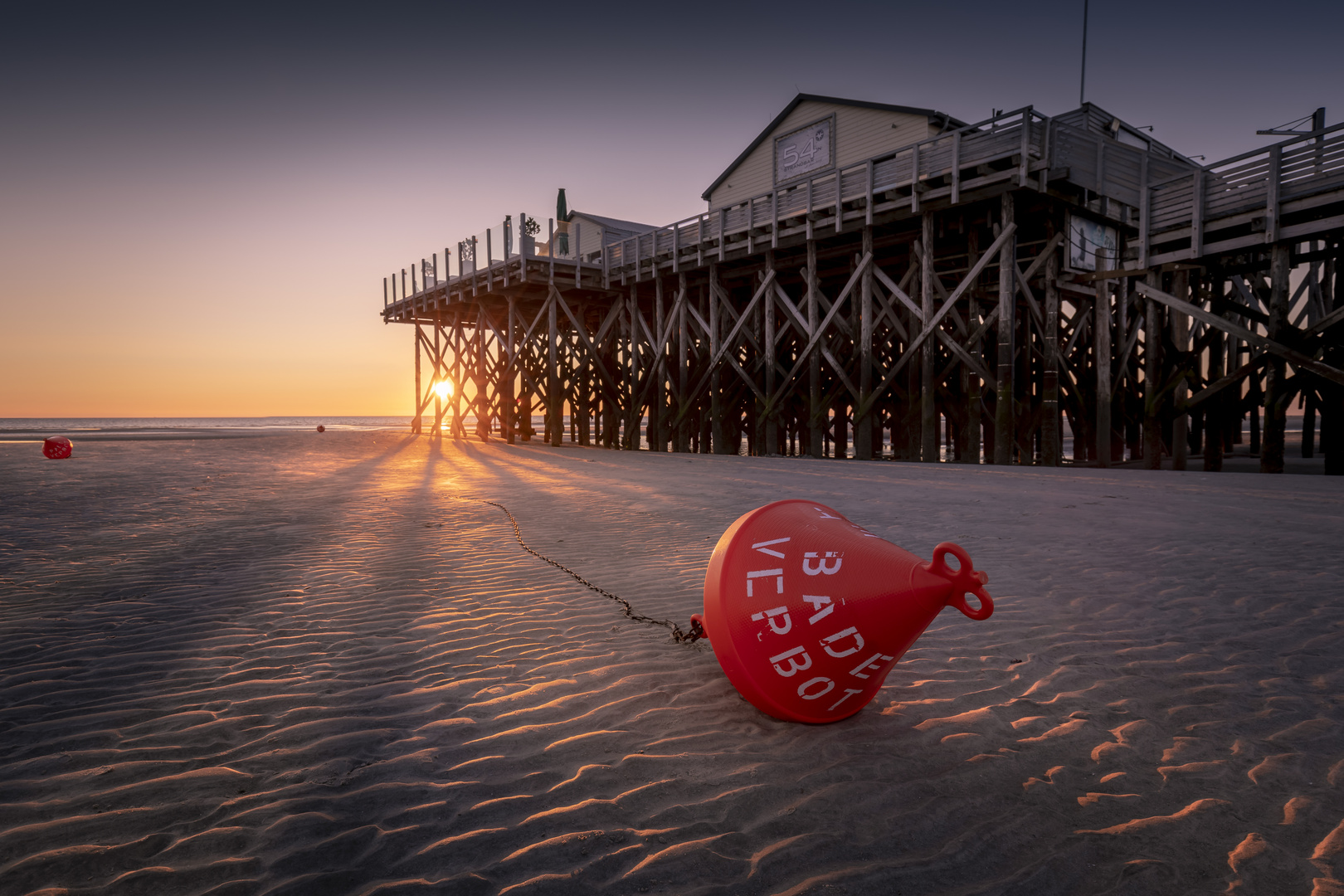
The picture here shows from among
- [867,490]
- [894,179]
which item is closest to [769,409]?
[894,179]

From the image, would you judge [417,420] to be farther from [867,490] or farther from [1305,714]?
[1305,714]

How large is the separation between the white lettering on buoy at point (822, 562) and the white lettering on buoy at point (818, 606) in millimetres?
87

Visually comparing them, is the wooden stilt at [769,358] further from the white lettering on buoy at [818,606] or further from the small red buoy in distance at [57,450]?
the small red buoy in distance at [57,450]

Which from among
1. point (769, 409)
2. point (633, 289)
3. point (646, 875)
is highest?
point (633, 289)

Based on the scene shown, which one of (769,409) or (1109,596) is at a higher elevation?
(769,409)

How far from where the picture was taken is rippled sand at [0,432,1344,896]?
6.06 feet

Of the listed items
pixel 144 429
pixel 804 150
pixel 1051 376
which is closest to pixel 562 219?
pixel 804 150

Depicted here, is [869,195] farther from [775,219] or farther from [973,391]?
[973,391]

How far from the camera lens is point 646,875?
1.80m

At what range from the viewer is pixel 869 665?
2332mm

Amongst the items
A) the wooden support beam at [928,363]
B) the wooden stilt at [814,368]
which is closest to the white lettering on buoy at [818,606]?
the wooden support beam at [928,363]

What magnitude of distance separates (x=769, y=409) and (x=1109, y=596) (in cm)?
1306

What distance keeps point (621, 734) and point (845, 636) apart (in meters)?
0.98

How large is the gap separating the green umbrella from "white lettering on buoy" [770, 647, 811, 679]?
25615 mm
